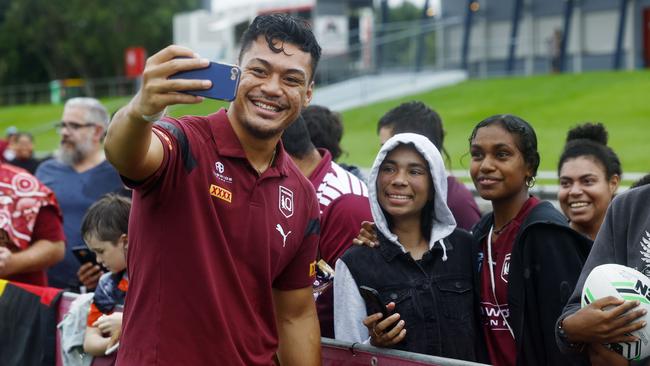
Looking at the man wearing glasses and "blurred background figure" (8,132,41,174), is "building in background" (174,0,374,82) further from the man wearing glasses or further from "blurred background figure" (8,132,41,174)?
the man wearing glasses

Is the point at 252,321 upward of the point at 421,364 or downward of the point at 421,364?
upward

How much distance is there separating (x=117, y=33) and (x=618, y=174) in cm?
6177

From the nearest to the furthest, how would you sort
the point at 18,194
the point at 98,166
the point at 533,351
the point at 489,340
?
the point at 533,351 < the point at 489,340 < the point at 18,194 < the point at 98,166

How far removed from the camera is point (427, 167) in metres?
4.79

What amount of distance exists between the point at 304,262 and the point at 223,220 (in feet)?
1.84

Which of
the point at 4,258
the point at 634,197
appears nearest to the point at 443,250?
the point at 634,197

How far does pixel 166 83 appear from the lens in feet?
9.92

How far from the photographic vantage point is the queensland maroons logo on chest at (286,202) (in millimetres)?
3789

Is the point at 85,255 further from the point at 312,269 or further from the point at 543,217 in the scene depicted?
the point at 543,217

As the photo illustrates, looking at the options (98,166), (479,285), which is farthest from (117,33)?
(479,285)

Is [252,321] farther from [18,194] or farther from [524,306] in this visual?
[18,194]

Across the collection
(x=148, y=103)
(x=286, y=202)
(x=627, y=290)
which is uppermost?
(x=148, y=103)

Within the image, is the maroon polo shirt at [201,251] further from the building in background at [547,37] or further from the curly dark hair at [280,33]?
the building in background at [547,37]

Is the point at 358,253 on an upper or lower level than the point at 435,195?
lower
